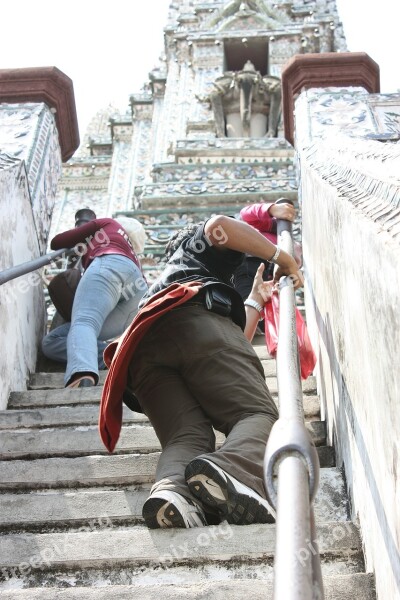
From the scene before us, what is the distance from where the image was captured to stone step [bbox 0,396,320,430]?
3.84 m

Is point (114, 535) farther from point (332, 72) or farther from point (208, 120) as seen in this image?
point (208, 120)

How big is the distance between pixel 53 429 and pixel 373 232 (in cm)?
215

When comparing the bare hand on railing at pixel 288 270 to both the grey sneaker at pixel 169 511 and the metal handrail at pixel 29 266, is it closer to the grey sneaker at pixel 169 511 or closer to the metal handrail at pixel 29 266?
the grey sneaker at pixel 169 511

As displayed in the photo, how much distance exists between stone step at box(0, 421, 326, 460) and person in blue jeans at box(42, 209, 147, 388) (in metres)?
0.88

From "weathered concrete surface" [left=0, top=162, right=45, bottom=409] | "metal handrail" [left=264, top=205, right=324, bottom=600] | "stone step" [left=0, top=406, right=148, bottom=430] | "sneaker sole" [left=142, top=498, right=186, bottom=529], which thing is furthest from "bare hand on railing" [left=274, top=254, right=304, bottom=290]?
"weathered concrete surface" [left=0, top=162, right=45, bottom=409]

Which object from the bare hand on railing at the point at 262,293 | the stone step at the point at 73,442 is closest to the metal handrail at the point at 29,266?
the stone step at the point at 73,442

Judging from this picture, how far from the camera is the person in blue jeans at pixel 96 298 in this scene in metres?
4.55

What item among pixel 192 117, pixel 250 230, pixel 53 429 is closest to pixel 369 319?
pixel 250 230

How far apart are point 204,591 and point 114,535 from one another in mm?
447

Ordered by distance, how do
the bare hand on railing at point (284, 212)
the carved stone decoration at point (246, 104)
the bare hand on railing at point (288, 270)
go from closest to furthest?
1. the bare hand on railing at point (288, 270)
2. the bare hand on railing at point (284, 212)
3. the carved stone decoration at point (246, 104)

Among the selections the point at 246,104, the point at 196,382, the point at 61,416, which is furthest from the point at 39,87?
the point at 246,104

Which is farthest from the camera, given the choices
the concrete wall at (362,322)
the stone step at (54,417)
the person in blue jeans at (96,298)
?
the person in blue jeans at (96,298)

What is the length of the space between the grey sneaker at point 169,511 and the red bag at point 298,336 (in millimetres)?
1105

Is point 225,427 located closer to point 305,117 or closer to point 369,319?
point 369,319
